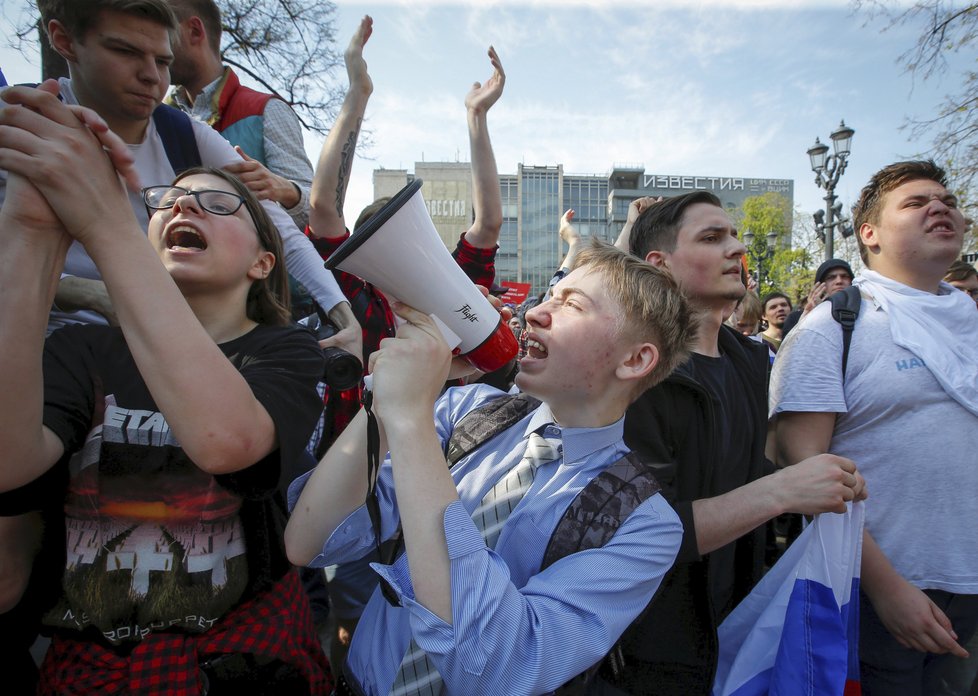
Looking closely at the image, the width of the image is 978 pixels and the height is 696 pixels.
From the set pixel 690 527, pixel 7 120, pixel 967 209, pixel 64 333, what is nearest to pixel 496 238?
pixel 690 527

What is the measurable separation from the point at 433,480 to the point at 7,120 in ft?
3.05

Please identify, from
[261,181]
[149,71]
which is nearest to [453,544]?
[261,181]

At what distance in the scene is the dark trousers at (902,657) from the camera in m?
2.01

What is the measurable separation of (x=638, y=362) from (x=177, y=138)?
69.0 inches

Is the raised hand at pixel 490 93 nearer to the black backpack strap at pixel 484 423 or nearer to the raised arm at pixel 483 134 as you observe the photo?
the raised arm at pixel 483 134

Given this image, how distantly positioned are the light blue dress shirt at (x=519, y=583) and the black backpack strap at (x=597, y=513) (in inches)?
0.9

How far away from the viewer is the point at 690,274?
2.20 meters

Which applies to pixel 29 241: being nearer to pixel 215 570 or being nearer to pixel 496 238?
pixel 215 570

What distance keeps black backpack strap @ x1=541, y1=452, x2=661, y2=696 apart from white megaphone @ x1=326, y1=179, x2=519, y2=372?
0.45m

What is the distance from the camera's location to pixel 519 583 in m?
1.28

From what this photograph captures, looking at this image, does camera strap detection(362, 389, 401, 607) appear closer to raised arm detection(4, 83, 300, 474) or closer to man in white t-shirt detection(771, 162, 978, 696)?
raised arm detection(4, 83, 300, 474)

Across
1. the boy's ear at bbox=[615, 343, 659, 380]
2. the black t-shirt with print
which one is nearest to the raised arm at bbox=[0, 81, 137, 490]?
the black t-shirt with print

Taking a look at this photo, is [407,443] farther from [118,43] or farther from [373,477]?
[118,43]

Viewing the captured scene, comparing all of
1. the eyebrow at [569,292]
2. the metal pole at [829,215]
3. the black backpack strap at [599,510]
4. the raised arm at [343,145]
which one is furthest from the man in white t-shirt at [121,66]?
the metal pole at [829,215]
